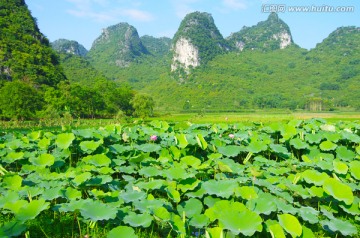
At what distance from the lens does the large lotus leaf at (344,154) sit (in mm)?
4562

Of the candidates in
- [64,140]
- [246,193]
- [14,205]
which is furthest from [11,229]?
[64,140]

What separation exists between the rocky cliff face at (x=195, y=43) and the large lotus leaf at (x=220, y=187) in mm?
108632

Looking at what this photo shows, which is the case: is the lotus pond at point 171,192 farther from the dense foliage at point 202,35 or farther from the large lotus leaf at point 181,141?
the dense foliage at point 202,35

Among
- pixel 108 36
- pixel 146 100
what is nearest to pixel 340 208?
pixel 146 100

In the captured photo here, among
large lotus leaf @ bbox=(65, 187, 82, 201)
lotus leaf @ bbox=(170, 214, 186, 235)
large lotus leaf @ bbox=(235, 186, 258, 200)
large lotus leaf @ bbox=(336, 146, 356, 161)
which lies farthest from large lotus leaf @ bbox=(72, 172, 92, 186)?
large lotus leaf @ bbox=(336, 146, 356, 161)

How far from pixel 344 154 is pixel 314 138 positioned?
0.52m

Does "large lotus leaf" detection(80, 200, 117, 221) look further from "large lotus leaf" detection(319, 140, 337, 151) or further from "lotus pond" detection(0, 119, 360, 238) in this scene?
"large lotus leaf" detection(319, 140, 337, 151)

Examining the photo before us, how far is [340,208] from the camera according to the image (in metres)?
3.29

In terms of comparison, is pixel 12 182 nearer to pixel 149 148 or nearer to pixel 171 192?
pixel 171 192

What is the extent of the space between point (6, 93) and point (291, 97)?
223 ft

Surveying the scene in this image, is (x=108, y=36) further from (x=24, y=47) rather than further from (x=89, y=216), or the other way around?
(x=89, y=216)

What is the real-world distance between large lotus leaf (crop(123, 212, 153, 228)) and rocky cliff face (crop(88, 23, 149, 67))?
5477 inches

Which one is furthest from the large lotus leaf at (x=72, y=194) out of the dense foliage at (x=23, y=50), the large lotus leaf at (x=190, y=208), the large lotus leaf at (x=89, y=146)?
the dense foliage at (x=23, y=50)

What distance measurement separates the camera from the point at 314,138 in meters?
4.99
